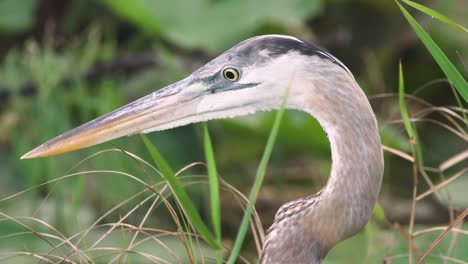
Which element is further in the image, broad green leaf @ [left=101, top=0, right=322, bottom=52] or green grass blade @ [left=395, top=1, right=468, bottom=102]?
broad green leaf @ [left=101, top=0, right=322, bottom=52]

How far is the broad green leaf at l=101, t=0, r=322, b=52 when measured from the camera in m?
4.35

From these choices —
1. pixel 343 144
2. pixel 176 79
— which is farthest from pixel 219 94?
pixel 176 79

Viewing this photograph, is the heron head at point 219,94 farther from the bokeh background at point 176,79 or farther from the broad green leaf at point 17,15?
the broad green leaf at point 17,15

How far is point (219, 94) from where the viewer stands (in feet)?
6.78

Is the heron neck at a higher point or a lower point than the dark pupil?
lower

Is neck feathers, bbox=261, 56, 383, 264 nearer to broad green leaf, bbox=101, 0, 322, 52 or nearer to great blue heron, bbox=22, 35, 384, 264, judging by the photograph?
great blue heron, bbox=22, 35, 384, 264

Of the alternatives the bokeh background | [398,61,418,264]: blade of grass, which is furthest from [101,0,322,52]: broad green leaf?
[398,61,418,264]: blade of grass

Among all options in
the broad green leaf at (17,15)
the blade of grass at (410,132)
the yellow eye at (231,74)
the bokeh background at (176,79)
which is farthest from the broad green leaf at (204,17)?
the yellow eye at (231,74)

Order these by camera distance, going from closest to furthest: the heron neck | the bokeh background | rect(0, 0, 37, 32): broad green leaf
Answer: the heron neck
the bokeh background
rect(0, 0, 37, 32): broad green leaf

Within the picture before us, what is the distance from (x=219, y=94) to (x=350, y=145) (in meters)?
0.28

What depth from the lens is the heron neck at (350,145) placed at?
1.96m

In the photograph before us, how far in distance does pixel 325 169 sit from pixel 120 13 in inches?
42.9

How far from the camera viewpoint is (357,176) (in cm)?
196

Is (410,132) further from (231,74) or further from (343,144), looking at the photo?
(231,74)
